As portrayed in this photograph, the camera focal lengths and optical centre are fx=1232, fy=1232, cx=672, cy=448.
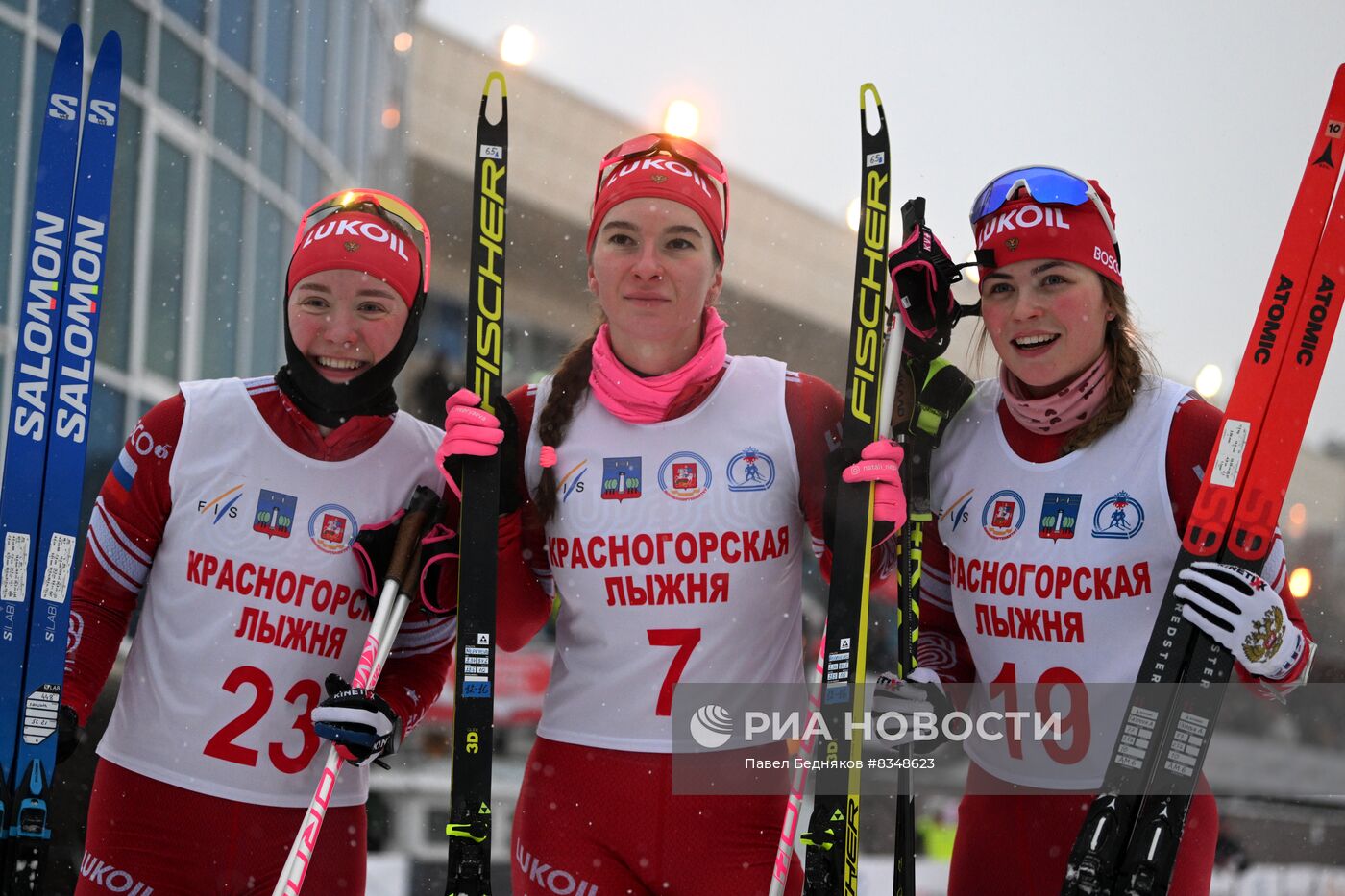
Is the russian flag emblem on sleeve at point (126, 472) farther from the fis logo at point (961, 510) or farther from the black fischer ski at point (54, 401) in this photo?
the fis logo at point (961, 510)

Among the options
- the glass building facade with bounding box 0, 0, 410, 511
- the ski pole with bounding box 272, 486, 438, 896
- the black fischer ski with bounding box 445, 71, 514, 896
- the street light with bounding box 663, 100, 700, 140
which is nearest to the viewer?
the ski pole with bounding box 272, 486, 438, 896

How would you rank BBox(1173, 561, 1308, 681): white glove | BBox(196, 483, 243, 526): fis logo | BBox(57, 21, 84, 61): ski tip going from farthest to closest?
1. BBox(57, 21, 84, 61): ski tip
2. BBox(196, 483, 243, 526): fis logo
3. BBox(1173, 561, 1308, 681): white glove

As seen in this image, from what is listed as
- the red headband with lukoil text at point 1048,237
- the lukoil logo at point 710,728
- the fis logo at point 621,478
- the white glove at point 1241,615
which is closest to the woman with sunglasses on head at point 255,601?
the fis logo at point 621,478

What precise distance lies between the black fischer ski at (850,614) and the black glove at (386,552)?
0.93m

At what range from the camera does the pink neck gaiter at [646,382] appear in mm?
2885

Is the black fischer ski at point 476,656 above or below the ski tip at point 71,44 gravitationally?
below

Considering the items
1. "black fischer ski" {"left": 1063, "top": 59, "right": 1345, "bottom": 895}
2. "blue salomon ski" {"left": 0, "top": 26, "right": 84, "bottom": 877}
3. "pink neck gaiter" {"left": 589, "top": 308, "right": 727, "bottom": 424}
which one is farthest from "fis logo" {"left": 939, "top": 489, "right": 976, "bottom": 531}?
"blue salomon ski" {"left": 0, "top": 26, "right": 84, "bottom": 877}

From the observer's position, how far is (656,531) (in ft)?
9.30

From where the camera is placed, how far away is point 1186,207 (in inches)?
1022

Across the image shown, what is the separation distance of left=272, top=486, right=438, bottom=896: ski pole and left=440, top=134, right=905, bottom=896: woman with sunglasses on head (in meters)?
0.19

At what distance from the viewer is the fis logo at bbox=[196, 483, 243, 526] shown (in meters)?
2.92

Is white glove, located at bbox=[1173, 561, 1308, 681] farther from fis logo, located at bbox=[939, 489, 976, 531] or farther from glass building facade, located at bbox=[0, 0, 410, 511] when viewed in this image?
glass building facade, located at bbox=[0, 0, 410, 511]

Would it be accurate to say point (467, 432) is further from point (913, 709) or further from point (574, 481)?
point (913, 709)

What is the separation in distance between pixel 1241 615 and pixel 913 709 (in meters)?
0.74
